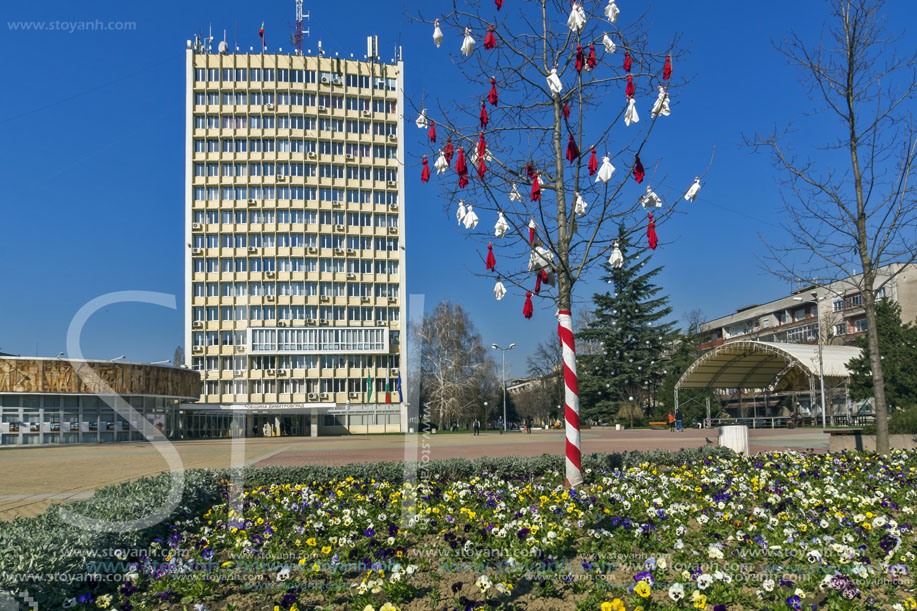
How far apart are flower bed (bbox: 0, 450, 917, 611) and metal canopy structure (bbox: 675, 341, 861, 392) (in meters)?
34.7

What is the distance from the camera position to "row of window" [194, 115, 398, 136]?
69250 mm

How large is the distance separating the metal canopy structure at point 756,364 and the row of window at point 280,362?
1349 inches

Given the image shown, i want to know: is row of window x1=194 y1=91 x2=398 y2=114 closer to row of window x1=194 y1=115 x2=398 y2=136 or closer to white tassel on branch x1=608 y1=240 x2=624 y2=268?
row of window x1=194 y1=115 x2=398 y2=136

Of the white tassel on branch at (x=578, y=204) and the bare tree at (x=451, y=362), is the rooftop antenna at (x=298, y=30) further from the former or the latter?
the white tassel on branch at (x=578, y=204)

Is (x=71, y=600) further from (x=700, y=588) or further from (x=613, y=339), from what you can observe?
(x=613, y=339)

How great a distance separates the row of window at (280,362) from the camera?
6775 cm

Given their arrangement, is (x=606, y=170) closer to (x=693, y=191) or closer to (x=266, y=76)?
(x=693, y=191)

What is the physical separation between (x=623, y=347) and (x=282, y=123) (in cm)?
4147

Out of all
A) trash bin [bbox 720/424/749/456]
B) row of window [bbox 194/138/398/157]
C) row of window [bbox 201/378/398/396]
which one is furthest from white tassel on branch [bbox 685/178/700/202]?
row of window [bbox 194/138/398/157]

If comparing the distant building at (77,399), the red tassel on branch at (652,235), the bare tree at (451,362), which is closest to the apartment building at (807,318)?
the bare tree at (451,362)

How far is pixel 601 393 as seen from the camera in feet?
204

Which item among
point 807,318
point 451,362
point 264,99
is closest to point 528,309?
point 451,362

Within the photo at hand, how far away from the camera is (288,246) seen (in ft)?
226

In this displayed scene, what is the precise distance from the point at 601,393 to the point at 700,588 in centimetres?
5943
